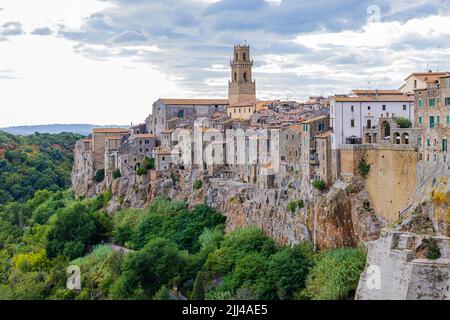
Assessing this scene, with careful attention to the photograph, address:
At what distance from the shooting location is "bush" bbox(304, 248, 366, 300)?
123 feet

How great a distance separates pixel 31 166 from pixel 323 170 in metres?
61.5

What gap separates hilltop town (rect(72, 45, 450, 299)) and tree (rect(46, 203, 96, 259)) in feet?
15.0

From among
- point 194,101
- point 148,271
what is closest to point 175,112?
point 194,101

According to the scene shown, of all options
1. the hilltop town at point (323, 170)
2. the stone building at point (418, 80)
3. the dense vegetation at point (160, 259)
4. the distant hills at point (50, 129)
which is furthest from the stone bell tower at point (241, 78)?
the distant hills at point (50, 129)

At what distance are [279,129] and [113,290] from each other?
50.2ft

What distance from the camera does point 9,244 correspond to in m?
70.3

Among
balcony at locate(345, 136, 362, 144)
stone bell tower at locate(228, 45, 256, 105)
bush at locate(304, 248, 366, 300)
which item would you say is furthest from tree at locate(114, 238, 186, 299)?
stone bell tower at locate(228, 45, 256, 105)

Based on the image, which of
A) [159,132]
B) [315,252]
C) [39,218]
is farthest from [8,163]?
[315,252]

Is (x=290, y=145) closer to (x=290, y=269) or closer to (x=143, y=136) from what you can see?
(x=290, y=269)

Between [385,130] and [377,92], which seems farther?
[377,92]

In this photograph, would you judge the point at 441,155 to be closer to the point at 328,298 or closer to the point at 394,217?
the point at 394,217

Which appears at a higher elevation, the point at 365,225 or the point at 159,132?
the point at 159,132

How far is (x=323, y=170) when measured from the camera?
44719 millimetres
